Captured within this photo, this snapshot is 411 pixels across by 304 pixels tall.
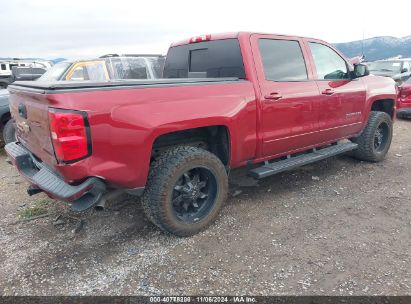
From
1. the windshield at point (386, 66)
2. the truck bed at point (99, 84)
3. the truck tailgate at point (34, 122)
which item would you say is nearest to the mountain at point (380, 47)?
the windshield at point (386, 66)

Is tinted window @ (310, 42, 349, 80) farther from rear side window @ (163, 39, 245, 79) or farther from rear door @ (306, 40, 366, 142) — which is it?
rear side window @ (163, 39, 245, 79)

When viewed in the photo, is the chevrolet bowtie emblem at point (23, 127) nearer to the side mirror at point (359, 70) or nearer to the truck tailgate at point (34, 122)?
the truck tailgate at point (34, 122)

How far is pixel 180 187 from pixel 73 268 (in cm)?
114

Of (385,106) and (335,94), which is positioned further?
(385,106)

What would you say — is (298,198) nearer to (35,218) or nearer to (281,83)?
(281,83)

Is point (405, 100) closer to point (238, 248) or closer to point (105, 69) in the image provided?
point (105, 69)

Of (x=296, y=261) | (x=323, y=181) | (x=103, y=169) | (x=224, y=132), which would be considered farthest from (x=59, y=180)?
(x=323, y=181)

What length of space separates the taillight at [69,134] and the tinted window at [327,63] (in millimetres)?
3094

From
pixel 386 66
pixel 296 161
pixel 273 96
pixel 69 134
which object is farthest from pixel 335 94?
pixel 386 66

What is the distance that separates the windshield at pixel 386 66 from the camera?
1270 centimetres

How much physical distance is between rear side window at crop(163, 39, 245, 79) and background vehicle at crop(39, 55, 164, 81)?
243 centimetres

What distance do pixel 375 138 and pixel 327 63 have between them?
5.70ft

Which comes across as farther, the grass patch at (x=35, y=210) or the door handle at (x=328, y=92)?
the door handle at (x=328, y=92)

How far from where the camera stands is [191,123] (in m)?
3.10
